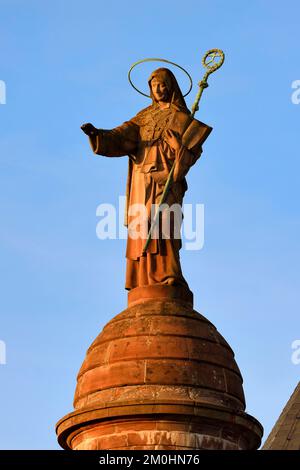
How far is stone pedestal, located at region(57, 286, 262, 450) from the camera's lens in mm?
19469

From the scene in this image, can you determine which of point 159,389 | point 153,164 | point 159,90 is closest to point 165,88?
point 159,90

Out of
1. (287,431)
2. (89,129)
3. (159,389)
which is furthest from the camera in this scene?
(287,431)

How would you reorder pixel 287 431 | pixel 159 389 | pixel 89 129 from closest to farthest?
pixel 159 389 → pixel 89 129 → pixel 287 431

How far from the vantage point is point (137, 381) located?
1983cm

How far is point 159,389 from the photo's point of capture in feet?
64.3

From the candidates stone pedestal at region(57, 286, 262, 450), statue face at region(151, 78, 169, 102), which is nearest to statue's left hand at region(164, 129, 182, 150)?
statue face at region(151, 78, 169, 102)

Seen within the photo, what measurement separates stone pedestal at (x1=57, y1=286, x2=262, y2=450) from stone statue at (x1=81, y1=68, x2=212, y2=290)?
905 millimetres

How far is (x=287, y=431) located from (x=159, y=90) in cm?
1502

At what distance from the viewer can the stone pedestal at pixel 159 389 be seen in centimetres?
1947

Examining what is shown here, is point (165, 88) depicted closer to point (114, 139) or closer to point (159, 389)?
point (114, 139)

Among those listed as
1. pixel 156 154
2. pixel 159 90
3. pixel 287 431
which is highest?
pixel 159 90

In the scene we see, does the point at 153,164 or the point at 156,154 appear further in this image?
the point at 156,154

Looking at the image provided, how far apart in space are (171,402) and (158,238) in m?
3.49
